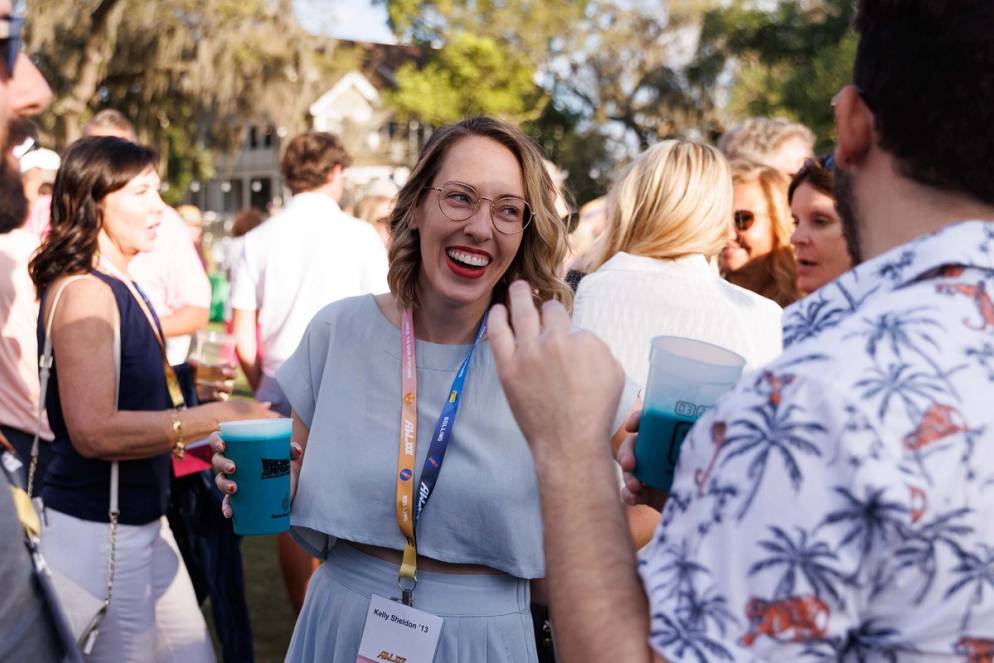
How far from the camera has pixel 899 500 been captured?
96cm

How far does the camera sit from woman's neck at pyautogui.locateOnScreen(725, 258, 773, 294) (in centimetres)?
456

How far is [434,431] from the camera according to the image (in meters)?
2.43

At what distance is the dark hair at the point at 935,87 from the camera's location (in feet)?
3.43

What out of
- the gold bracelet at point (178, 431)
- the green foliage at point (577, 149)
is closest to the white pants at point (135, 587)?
the gold bracelet at point (178, 431)

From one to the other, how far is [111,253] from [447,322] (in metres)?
1.40

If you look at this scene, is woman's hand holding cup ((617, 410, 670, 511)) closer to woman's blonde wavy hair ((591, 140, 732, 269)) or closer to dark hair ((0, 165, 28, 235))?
dark hair ((0, 165, 28, 235))

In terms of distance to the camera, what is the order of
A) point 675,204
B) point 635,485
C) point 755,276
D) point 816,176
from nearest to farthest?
point 635,485, point 675,204, point 816,176, point 755,276

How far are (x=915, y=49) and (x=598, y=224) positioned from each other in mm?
6397

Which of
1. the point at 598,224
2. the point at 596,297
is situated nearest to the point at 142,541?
the point at 596,297

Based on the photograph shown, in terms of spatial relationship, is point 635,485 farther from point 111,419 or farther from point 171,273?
point 171,273

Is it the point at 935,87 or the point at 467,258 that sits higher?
the point at 935,87

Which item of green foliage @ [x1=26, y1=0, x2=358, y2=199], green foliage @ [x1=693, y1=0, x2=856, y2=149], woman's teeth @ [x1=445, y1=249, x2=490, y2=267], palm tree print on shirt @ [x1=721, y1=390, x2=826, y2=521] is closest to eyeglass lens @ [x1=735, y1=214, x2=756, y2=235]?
woman's teeth @ [x1=445, y1=249, x2=490, y2=267]

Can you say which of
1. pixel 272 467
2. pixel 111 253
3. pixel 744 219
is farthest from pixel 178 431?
pixel 744 219

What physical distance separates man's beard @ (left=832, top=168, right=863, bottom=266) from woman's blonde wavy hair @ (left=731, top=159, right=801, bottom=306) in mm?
3319
